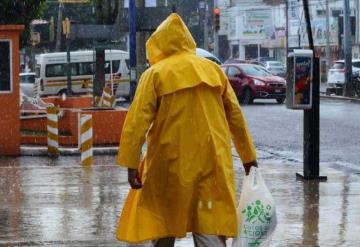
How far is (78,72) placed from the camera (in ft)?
137

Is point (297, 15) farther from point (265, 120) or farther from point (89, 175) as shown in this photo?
point (89, 175)

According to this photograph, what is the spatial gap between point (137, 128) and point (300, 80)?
622 cm

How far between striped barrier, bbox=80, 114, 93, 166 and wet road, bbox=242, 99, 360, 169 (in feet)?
11.4

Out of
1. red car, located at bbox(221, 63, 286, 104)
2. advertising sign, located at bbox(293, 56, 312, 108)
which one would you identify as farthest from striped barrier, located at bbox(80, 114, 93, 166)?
red car, located at bbox(221, 63, 286, 104)

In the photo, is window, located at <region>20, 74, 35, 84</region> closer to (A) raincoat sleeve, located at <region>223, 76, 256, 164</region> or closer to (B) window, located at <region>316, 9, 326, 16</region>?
(B) window, located at <region>316, 9, 326, 16</region>

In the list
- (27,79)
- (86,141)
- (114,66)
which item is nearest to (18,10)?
(86,141)

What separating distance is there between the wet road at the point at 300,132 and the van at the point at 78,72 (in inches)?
370

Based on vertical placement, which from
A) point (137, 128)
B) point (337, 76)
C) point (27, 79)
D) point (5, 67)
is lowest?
point (27, 79)

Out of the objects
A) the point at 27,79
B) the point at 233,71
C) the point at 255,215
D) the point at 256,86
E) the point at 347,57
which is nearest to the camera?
the point at 255,215

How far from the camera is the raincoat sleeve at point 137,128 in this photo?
597cm

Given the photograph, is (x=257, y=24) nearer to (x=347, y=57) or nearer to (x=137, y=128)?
(x=347, y=57)

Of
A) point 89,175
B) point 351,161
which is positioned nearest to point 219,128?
point 89,175

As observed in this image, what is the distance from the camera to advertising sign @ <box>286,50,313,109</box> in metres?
11.8

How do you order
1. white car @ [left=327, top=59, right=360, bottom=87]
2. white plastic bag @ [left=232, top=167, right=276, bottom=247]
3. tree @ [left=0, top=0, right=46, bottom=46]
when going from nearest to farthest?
white plastic bag @ [left=232, top=167, right=276, bottom=247]
tree @ [left=0, top=0, right=46, bottom=46]
white car @ [left=327, top=59, right=360, bottom=87]
